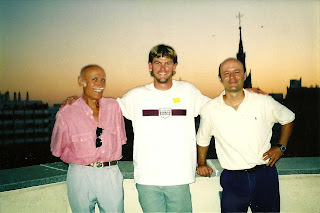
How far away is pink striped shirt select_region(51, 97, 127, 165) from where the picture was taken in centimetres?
242

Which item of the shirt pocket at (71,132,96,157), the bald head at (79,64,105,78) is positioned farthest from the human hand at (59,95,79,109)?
the shirt pocket at (71,132,96,157)

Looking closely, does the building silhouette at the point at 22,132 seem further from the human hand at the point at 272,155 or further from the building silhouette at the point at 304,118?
the human hand at the point at 272,155

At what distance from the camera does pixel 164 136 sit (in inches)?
96.7

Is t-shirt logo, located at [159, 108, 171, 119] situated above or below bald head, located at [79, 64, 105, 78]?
below

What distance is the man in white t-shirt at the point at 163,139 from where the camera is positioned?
2.45 meters

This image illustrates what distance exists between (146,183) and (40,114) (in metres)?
91.5

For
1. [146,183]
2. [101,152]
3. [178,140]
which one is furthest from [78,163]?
[178,140]

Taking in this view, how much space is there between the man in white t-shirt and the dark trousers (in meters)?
0.37

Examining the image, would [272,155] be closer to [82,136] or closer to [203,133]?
[203,133]

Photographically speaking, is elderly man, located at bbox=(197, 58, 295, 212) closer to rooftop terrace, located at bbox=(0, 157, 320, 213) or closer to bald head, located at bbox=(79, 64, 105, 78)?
rooftop terrace, located at bbox=(0, 157, 320, 213)

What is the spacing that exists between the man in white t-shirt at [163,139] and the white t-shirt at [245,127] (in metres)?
0.25

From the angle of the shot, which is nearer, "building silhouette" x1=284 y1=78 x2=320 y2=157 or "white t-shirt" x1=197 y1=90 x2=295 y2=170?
"white t-shirt" x1=197 y1=90 x2=295 y2=170

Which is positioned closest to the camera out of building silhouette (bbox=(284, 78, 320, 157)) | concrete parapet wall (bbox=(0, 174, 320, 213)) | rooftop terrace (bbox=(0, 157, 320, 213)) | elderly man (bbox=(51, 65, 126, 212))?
elderly man (bbox=(51, 65, 126, 212))

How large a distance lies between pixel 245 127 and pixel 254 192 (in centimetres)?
57
